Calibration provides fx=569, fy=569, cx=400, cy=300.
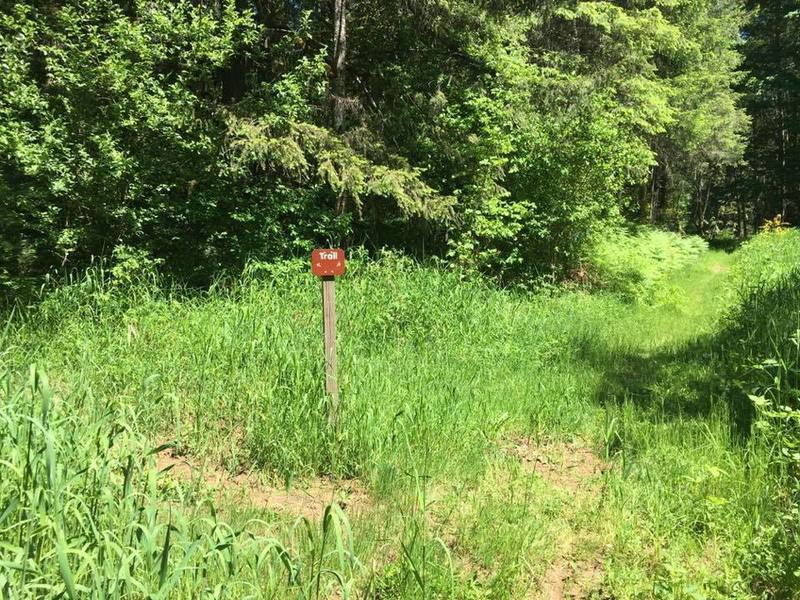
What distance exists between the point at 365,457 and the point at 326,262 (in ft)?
4.82

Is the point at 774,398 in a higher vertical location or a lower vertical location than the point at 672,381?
higher

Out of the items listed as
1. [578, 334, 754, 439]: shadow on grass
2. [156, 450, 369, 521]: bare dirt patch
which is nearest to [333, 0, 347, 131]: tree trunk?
[578, 334, 754, 439]: shadow on grass

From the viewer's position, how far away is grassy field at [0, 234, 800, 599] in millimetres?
2354

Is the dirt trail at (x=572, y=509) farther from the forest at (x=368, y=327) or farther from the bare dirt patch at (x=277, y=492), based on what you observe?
the bare dirt patch at (x=277, y=492)

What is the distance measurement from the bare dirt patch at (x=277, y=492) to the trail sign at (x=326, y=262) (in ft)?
4.94

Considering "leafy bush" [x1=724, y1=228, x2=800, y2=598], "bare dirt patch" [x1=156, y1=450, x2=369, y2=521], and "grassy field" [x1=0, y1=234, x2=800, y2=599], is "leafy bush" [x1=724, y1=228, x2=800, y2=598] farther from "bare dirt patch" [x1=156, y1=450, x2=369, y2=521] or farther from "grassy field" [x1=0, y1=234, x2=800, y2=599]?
"bare dirt patch" [x1=156, y1=450, x2=369, y2=521]

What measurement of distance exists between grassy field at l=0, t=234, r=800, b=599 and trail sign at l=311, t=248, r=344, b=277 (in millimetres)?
842

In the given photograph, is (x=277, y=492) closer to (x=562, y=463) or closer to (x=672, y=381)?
(x=562, y=463)

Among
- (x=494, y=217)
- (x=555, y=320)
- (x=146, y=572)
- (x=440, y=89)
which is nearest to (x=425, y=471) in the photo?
(x=146, y=572)

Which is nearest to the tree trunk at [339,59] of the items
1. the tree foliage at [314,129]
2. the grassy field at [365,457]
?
the tree foliage at [314,129]

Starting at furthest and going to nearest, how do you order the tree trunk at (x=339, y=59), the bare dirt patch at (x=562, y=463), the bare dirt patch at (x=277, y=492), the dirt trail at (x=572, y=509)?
the tree trunk at (x=339, y=59) → the bare dirt patch at (x=562, y=463) → the bare dirt patch at (x=277, y=492) → the dirt trail at (x=572, y=509)

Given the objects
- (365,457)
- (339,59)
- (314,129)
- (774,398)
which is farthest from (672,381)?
(339,59)

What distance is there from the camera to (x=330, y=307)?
4418 millimetres

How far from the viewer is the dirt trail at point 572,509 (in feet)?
9.80
